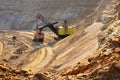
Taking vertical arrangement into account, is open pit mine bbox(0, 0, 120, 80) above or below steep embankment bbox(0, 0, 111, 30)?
below

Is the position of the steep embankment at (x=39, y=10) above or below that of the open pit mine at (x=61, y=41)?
above

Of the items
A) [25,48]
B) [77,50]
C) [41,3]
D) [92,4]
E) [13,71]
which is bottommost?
[13,71]

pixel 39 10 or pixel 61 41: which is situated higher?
pixel 39 10

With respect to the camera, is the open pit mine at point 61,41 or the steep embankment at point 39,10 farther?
the steep embankment at point 39,10

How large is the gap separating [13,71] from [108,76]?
144 inches

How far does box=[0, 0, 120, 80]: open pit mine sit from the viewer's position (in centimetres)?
1312

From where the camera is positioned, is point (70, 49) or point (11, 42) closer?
point (70, 49)

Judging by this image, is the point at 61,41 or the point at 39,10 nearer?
the point at 61,41

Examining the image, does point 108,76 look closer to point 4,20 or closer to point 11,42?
point 11,42

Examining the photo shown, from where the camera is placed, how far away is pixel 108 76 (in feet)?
37.9

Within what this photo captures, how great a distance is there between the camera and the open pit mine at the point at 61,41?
13.1 metres

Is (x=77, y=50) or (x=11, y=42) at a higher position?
(x=11, y=42)

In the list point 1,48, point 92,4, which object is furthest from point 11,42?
point 92,4

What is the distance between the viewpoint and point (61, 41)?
35.0 meters
